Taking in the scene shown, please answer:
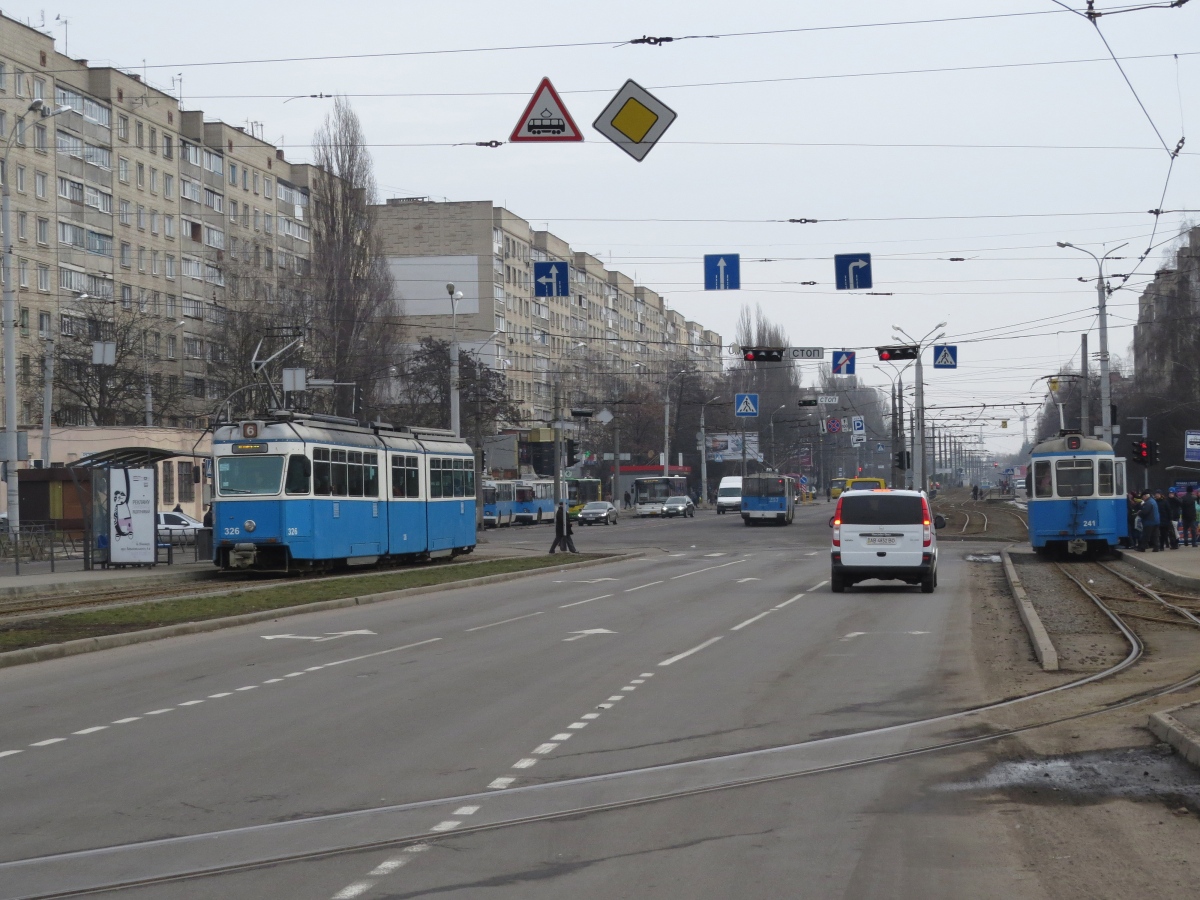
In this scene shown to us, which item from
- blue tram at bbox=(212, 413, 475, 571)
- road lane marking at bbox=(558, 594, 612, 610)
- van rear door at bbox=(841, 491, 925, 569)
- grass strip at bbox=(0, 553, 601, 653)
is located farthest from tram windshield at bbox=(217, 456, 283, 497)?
van rear door at bbox=(841, 491, 925, 569)

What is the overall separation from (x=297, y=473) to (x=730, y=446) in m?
82.1

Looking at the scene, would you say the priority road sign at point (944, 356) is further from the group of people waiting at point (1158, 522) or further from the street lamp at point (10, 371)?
the street lamp at point (10, 371)

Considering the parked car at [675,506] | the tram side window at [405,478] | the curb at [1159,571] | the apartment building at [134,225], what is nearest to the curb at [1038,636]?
the curb at [1159,571]

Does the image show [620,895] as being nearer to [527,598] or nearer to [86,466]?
[527,598]

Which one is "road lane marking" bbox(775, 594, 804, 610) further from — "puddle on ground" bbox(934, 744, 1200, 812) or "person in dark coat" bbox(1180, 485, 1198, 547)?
"person in dark coat" bbox(1180, 485, 1198, 547)

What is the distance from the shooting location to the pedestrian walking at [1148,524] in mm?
36156

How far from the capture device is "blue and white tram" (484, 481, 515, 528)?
7256cm

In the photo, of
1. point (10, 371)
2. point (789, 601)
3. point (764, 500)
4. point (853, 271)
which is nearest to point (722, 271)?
point (853, 271)

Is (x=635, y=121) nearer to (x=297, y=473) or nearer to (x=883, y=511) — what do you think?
(x=883, y=511)

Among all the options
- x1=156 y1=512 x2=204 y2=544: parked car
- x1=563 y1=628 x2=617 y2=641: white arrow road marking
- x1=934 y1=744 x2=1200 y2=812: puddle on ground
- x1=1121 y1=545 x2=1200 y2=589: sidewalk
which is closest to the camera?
x1=934 y1=744 x2=1200 y2=812: puddle on ground

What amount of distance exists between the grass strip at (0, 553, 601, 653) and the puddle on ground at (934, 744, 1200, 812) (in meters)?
10.8

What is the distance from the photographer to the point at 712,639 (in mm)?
16969

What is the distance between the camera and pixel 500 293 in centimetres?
10844

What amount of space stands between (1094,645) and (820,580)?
13590 mm
